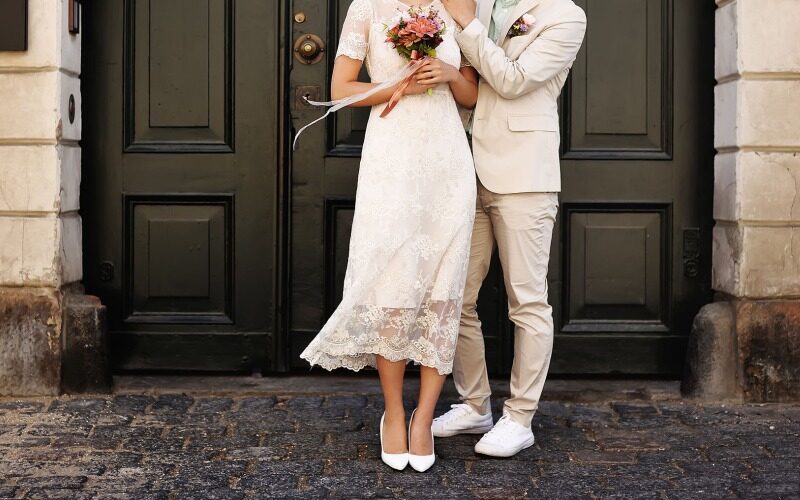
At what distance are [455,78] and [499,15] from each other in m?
0.42

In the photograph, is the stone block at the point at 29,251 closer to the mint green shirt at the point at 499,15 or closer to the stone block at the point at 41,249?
the stone block at the point at 41,249

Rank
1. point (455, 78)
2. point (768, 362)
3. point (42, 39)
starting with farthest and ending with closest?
point (768, 362), point (42, 39), point (455, 78)

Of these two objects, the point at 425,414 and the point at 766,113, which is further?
the point at 766,113

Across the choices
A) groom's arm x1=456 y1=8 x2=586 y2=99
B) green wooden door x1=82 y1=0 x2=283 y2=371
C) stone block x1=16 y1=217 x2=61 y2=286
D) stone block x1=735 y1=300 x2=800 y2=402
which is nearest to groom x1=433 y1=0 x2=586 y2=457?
groom's arm x1=456 y1=8 x2=586 y2=99

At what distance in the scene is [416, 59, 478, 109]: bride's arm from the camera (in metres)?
4.35

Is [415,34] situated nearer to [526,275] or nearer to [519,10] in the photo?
[519,10]

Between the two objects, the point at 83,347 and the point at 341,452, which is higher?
the point at 83,347

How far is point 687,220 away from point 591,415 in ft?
3.86

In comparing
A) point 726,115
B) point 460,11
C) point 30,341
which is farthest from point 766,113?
point 30,341

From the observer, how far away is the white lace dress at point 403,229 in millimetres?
4402

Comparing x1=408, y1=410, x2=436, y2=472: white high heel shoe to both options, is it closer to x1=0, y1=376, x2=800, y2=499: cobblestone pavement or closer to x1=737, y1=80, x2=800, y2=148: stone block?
x1=0, y1=376, x2=800, y2=499: cobblestone pavement

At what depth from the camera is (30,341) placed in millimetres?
5406

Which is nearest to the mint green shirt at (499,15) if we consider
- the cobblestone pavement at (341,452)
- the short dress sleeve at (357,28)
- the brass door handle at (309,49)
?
the short dress sleeve at (357,28)

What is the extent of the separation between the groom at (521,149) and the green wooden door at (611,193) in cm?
107
